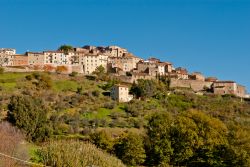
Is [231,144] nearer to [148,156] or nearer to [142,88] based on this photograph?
[148,156]

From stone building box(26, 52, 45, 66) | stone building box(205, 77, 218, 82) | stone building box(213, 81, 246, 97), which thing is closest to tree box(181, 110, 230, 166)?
stone building box(213, 81, 246, 97)

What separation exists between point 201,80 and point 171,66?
11359 millimetres

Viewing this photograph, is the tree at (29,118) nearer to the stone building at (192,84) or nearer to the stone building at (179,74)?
the stone building at (192,84)

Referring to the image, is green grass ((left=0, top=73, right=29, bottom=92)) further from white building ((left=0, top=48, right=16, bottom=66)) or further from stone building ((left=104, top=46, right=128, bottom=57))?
stone building ((left=104, top=46, right=128, bottom=57))

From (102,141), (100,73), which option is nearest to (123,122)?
(102,141)

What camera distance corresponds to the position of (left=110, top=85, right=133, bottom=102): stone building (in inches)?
3328

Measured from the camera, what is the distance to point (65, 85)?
8762cm

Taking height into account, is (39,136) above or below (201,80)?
below

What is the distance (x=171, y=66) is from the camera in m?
120

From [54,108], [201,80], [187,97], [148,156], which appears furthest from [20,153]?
[201,80]

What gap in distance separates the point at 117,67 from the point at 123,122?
159ft

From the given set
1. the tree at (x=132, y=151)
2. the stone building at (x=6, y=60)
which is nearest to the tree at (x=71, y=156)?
the tree at (x=132, y=151)

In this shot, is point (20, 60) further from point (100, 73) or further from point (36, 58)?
point (100, 73)

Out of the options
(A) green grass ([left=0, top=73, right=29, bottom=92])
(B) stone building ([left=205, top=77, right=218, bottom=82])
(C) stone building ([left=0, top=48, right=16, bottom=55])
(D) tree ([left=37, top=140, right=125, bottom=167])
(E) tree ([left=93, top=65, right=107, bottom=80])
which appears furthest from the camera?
(B) stone building ([left=205, top=77, right=218, bottom=82])
